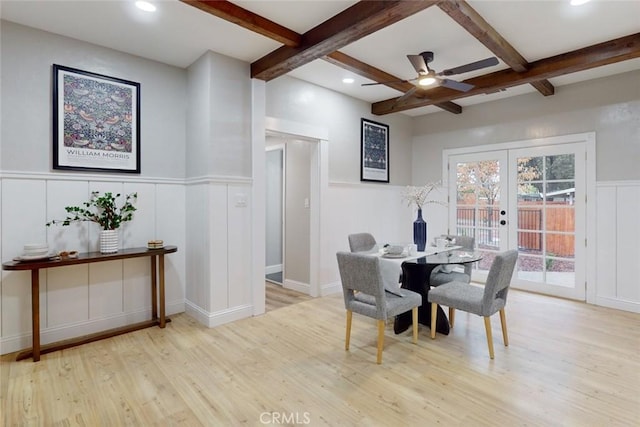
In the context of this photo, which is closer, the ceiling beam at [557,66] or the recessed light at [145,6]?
the recessed light at [145,6]

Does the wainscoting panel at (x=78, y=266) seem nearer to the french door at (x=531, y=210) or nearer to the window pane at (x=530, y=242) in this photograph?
the french door at (x=531, y=210)

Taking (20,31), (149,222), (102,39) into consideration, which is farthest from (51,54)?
(149,222)

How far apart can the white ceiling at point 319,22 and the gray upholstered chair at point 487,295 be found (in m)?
1.94

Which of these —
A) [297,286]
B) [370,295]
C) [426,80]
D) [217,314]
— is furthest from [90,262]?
[426,80]

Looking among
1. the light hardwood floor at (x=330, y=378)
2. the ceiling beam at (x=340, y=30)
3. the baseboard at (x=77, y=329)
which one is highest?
the ceiling beam at (x=340, y=30)

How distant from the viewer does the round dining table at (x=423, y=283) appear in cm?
308

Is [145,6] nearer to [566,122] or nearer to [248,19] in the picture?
[248,19]

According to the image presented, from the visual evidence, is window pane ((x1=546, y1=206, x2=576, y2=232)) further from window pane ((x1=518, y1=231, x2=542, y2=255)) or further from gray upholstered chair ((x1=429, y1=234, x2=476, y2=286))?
gray upholstered chair ((x1=429, y1=234, x2=476, y2=286))

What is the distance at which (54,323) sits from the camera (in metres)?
2.94

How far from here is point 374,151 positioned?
514 centimetres

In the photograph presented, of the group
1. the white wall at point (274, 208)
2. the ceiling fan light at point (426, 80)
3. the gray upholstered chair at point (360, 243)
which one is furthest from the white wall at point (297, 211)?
the ceiling fan light at point (426, 80)

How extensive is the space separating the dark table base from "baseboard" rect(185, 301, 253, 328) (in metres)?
1.57

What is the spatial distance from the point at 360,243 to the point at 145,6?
296 cm

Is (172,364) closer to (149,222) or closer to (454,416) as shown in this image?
(149,222)
